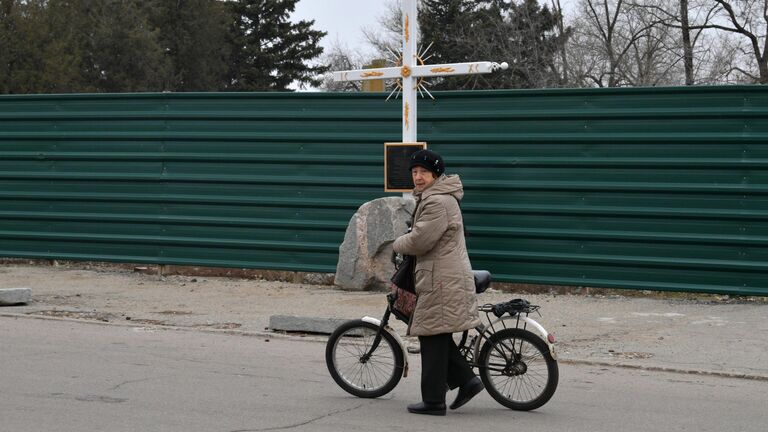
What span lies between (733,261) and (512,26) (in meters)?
35.3

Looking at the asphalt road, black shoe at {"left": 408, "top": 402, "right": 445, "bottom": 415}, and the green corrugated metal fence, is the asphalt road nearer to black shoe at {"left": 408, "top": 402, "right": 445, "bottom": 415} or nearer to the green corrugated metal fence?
black shoe at {"left": 408, "top": 402, "right": 445, "bottom": 415}

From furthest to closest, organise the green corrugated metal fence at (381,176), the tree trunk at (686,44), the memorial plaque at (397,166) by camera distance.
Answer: the tree trunk at (686,44) → the memorial plaque at (397,166) → the green corrugated metal fence at (381,176)

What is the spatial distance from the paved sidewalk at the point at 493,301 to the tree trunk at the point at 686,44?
27.3 metres

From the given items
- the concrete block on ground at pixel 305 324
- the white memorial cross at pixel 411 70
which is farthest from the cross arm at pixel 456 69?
the concrete block on ground at pixel 305 324

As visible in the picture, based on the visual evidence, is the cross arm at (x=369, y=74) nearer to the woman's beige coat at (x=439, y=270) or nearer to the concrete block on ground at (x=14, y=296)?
the concrete block on ground at (x=14, y=296)

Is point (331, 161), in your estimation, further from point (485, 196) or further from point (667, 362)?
point (667, 362)

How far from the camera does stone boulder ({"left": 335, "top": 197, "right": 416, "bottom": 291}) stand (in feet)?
46.6

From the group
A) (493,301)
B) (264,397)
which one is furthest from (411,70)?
(264,397)

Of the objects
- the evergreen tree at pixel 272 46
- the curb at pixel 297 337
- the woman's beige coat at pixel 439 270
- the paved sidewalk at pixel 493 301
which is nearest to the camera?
the woman's beige coat at pixel 439 270

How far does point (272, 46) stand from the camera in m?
72.4

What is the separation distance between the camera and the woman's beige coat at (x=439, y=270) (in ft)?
26.0

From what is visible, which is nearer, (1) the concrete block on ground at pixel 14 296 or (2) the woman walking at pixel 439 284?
(2) the woman walking at pixel 439 284

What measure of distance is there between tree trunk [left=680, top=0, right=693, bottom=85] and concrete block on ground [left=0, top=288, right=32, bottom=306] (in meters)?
30.1

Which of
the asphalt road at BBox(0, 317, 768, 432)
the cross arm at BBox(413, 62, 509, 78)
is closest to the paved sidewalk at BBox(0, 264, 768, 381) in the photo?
the asphalt road at BBox(0, 317, 768, 432)
